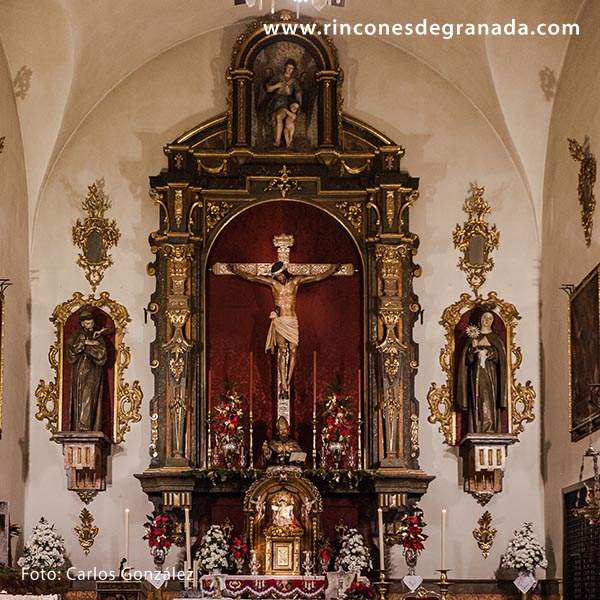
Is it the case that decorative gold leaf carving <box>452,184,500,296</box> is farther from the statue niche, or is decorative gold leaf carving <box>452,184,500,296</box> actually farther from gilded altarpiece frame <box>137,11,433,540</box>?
the statue niche

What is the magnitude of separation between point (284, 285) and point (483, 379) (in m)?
2.78

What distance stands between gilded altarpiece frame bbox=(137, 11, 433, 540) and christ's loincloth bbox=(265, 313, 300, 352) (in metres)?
0.92

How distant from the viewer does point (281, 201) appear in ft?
69.1

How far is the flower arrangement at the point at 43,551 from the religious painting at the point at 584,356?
20.3 ft

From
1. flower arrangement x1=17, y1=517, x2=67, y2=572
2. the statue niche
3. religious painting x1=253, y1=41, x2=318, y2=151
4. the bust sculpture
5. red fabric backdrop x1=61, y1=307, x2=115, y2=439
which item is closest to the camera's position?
flower arrangement x1=17, y1=517, x2=67, y2=572

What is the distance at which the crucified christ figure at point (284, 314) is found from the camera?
20.2m

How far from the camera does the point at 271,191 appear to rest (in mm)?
20953

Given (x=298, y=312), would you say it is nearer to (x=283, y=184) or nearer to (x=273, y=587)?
(x=283, y=184)

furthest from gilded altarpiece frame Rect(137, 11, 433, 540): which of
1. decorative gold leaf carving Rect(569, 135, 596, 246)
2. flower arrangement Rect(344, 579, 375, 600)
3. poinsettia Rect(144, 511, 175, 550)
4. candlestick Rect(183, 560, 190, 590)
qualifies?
decorative gold leaf carving Rect(569, 135, 596, 246)

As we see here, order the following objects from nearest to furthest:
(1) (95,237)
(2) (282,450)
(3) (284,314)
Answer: (2) (282,450)
(3) (284,314)
(1) (95,237)

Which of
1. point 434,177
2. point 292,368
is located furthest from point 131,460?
point 434,177

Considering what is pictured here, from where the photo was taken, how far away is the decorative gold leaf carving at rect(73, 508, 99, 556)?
20094 mm

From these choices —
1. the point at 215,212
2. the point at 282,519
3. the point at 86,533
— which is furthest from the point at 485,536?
the point at 215,212

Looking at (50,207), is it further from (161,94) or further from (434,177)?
(434,177)
